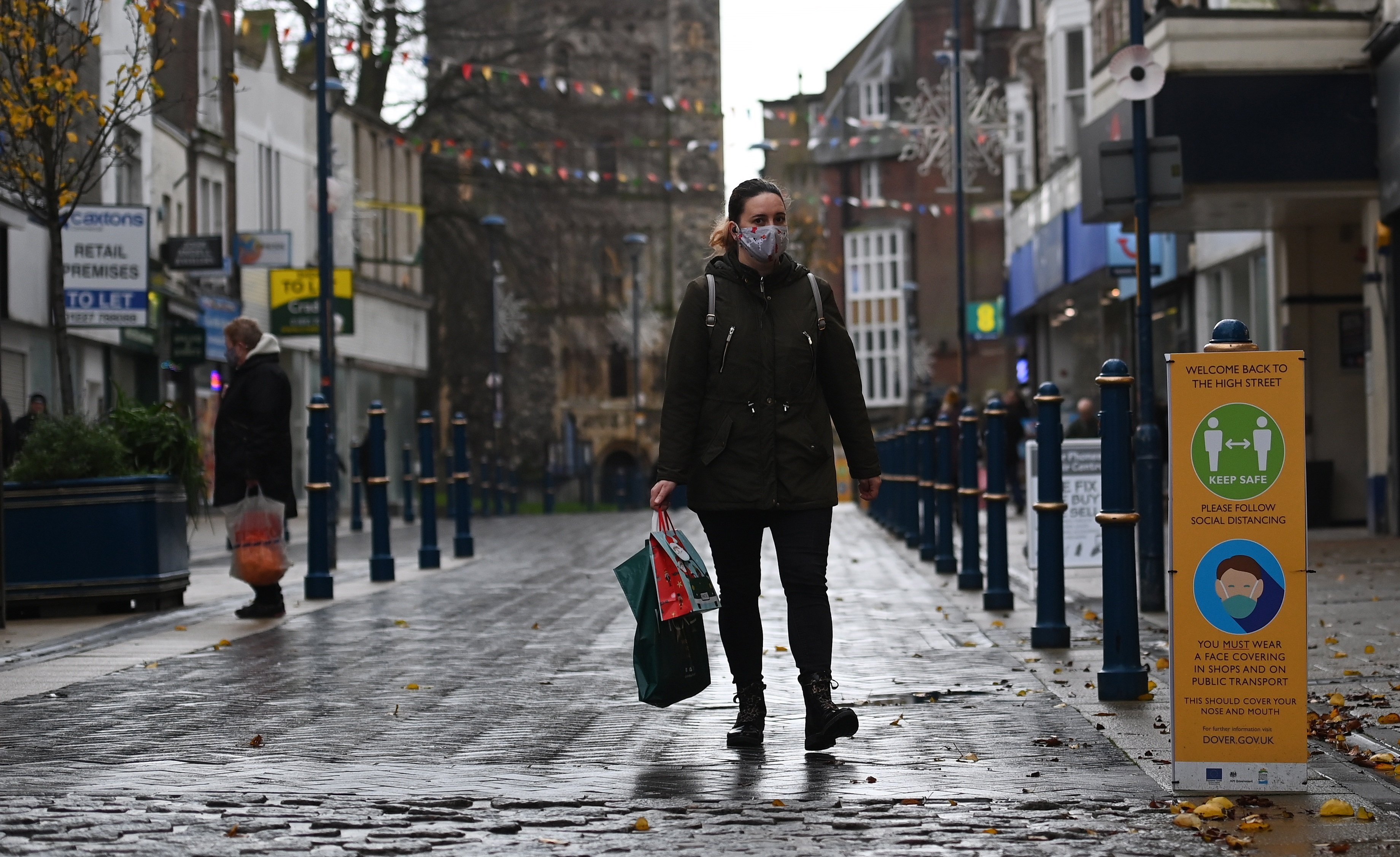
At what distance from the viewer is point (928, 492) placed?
62.1ft

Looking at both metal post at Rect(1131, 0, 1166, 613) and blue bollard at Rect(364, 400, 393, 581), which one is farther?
blue bollard at Rect(364, 400, 393, 581)

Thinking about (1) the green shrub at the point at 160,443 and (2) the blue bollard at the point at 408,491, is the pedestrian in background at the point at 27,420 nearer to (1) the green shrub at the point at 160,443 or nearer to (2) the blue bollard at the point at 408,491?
(1) the green shrub at the point at 160,443

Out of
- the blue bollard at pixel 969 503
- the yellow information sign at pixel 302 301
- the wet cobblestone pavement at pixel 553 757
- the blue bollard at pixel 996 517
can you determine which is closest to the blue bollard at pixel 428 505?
the blue bollard at pixel 969 503

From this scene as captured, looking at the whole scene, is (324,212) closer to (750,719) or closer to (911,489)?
(911,489)

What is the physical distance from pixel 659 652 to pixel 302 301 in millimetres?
26204

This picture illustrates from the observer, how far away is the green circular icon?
5.80m

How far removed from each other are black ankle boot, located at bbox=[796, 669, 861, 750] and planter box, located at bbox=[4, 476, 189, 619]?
279 inches

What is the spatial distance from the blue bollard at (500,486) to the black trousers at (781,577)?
3088 centimetres

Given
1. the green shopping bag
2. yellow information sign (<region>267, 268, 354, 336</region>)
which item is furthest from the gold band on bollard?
yellow information sign (<region>267, 268, 354, 336</region>)

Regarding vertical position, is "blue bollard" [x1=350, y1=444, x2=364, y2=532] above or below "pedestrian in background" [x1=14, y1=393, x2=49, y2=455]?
below

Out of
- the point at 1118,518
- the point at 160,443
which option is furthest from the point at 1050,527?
the point at 160,443

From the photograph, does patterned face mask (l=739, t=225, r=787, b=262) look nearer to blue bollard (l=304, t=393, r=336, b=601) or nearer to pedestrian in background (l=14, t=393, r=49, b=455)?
blue bollard (l=304, t=393, r=336, b=601)

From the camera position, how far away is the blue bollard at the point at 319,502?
13.7 m

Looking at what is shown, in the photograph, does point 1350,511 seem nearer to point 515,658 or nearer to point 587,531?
point 587,531
